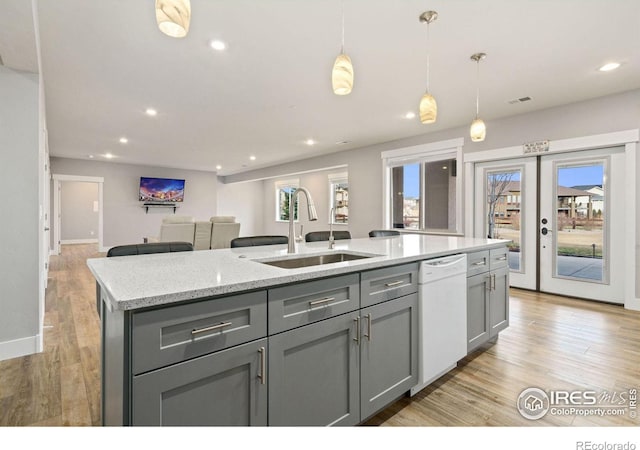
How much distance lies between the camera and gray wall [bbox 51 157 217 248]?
864 cm

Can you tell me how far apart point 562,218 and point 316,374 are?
4.39m

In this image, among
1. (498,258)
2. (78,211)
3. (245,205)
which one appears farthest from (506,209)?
(78,211)

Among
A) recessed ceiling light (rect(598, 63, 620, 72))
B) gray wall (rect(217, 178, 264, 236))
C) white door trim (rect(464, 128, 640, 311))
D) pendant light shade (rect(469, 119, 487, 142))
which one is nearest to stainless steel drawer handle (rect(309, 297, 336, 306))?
pendant light shade (rect(469, 119, 487, 142))

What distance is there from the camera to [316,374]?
1373 mm

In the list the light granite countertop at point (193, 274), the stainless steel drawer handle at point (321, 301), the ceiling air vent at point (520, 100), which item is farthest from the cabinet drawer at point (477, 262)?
the ceiling air vent at point (520, 100)

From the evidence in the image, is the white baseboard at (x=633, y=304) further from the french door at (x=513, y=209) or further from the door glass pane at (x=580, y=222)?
the french door at (x=513, y=209)

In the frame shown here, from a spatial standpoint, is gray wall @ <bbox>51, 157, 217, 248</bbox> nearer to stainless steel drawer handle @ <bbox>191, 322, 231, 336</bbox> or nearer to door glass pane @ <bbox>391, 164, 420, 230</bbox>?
door glass pane @ <bbox>391, 164, 420, 230</bbox>

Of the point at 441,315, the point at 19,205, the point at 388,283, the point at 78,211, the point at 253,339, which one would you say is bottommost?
the point at 441,315

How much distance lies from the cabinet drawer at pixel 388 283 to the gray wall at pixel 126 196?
9.55 meters

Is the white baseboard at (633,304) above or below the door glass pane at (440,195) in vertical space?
below

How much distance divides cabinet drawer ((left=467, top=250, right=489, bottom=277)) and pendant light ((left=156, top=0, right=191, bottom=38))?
2.18 m

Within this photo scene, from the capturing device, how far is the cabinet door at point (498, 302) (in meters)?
2.58

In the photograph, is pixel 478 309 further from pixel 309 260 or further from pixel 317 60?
pixel 317 60

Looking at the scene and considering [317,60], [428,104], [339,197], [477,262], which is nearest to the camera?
[428,104]
